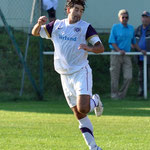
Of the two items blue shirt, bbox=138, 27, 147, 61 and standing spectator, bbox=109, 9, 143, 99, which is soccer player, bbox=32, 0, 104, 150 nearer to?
standing spectator, bbox=109, 9, 143, 99

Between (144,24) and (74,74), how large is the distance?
7700 mm

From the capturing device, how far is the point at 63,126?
374 inches

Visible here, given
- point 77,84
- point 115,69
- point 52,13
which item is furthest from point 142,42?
point 77,84

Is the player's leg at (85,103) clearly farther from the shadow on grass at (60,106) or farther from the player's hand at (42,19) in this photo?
the shadow on grass at (60,106)

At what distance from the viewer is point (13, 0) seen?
14.8m

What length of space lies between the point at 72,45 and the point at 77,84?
0.50 meters

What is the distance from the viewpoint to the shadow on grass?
11.6 m

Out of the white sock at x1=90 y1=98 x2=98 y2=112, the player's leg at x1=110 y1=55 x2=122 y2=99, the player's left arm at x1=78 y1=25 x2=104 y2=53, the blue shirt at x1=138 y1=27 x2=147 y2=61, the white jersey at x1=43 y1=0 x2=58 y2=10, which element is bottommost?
the player's leg at x1=110 y1=55 x2=122 y2=99

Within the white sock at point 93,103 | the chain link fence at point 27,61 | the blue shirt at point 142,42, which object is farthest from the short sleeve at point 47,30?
the blue shirt at point 142,42

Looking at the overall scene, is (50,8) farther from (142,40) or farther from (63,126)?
(63,126)

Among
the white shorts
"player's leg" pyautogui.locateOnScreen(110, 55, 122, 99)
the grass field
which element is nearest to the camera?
the white shorts

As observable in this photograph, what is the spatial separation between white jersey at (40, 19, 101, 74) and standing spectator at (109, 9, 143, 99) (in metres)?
6.92

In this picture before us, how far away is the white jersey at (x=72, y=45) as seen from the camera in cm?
729

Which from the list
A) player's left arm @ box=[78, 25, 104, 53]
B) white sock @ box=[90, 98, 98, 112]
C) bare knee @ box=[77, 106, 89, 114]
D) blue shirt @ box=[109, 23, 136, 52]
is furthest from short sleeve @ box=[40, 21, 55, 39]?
blue shirt @ box=[109, 23, 136, 52]
